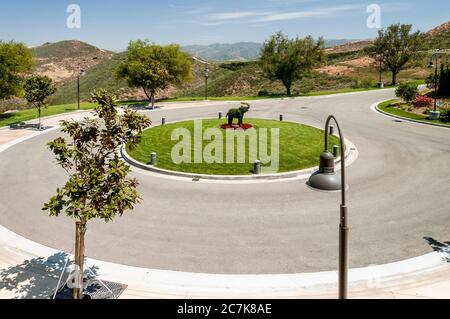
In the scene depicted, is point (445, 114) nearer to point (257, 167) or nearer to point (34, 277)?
point (257, 167)

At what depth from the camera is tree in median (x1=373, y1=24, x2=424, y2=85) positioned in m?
64.2

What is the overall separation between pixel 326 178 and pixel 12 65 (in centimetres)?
3836

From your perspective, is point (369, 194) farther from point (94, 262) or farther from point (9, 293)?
point (9, 293)

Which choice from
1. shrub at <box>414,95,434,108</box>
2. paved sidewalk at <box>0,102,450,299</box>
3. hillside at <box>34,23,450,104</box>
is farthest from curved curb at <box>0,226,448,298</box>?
hillside at <box>34,23,450,104</box>

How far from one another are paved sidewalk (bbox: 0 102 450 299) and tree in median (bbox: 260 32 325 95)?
4921 centimetres

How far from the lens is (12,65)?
3625cm

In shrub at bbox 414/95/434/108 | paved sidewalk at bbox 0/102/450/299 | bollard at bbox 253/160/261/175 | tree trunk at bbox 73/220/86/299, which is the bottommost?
paved sidewalk at bbox 0/102/450/299

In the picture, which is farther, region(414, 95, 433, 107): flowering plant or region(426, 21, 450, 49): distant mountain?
region(426, 21, 450, 49): distant mountain

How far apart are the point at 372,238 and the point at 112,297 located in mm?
9114

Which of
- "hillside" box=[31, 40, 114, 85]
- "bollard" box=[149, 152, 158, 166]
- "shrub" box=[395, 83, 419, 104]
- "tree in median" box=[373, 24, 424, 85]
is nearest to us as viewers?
"bollard" box=[149, 152, 158, 166]

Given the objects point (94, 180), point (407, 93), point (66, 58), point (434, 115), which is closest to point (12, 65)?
point (94, 180)

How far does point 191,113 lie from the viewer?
140 feet

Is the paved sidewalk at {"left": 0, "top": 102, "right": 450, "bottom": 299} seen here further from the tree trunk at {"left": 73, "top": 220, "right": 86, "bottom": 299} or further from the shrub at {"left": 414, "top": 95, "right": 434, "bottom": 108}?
the shrub at {"left": 414, "top": 95, "right": 434, "bottom": 108}

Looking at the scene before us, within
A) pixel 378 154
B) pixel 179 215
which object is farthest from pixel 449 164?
pixel 179 215
